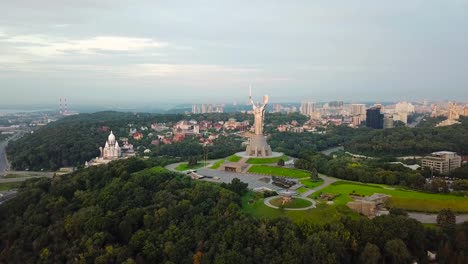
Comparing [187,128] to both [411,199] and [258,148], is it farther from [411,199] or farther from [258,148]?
[411,199]

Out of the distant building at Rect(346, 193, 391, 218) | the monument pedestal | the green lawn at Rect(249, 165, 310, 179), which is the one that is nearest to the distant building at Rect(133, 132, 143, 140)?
the monument pedestal

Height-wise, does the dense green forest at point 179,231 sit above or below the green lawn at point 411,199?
below

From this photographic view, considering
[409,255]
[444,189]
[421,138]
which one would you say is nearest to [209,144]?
[421,138]

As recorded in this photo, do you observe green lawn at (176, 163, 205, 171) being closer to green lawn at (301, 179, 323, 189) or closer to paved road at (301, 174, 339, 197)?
green lawn at (301, 179, 323, 189)

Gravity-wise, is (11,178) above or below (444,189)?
below

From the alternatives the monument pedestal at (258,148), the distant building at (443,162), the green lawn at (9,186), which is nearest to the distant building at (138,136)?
the green lawn at (9,186)

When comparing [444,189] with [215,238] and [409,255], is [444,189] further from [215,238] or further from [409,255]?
[215,238]

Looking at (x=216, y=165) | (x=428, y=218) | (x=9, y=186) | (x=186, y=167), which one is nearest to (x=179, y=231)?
(x=428, y=218)

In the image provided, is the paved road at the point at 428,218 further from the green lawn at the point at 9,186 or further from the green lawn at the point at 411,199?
the green lawn at the point at 9,186
